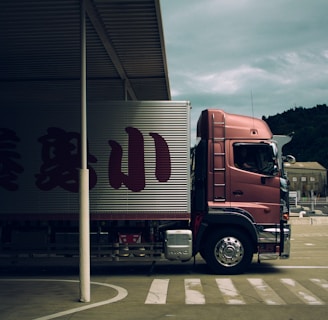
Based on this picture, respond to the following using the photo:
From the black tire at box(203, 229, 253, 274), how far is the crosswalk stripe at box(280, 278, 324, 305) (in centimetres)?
100

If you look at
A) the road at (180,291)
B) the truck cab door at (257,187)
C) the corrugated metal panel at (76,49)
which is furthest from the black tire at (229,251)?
the corrugated metal panel at (76,49)

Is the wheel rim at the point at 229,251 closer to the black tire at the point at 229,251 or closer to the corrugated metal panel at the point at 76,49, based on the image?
the black tire at the point at 229,251

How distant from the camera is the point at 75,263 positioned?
49.8ft

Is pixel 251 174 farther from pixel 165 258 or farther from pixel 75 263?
pixel 75 263

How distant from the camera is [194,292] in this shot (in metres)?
10.5

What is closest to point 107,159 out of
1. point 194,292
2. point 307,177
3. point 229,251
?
point 229,251

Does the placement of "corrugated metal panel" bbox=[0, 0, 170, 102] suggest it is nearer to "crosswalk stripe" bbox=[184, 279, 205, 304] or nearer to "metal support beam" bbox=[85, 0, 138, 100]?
"metal support beam" bbox=[85, 0, 138, 100]

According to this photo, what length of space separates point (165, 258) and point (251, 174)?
2733 mm

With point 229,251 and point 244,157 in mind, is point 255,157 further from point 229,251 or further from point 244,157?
point 229,251

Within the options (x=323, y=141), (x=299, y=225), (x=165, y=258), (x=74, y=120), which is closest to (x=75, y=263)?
(x=165, y=258)

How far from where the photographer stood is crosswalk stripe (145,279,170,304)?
31.8 feet

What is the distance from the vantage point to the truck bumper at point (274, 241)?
12328mm

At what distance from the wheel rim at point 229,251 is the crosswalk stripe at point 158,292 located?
1.35 m

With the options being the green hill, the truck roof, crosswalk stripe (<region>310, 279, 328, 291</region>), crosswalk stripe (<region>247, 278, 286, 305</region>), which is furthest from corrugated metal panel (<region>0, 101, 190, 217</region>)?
the green hill
